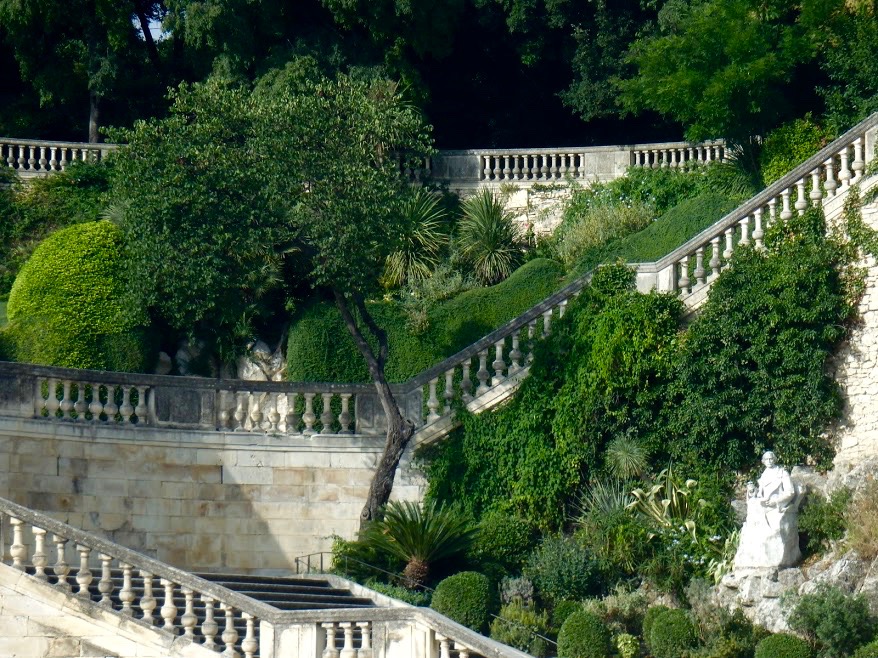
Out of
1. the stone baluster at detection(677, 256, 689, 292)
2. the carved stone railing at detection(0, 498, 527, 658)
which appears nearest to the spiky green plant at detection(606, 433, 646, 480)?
the stone baluster at detection(677, 256, 689, 292)

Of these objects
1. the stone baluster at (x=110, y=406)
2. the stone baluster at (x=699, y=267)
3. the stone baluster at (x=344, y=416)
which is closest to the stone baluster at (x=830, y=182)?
the stone baluster at (x=699, y=267)

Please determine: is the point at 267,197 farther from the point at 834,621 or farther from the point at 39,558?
the point at 834,621

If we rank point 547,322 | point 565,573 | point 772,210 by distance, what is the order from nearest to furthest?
point 565,573
point 772,210
point 547,322

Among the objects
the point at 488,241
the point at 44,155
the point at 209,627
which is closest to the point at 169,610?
the point at 209,627

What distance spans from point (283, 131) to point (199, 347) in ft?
14.0

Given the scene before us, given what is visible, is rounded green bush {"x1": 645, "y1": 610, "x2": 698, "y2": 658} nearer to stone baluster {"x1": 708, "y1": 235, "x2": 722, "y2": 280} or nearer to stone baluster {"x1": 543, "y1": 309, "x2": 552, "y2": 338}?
stone baluster {"x1": 543, "y1": 309, "x2": 552, "y2": 338}

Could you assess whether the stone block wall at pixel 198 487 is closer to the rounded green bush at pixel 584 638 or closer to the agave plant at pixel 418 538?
the agave plant at pixel 418 538

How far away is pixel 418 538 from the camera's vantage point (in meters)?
18.2

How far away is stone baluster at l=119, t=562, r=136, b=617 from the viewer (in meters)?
16.0

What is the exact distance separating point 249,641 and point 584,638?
3134 mm

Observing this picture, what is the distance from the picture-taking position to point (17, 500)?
19.0 metres

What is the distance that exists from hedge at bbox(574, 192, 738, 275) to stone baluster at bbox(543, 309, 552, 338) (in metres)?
2.37

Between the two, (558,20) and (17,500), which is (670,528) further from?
(558,20)

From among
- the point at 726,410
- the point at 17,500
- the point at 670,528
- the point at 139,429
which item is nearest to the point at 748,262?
the point at 726,410
